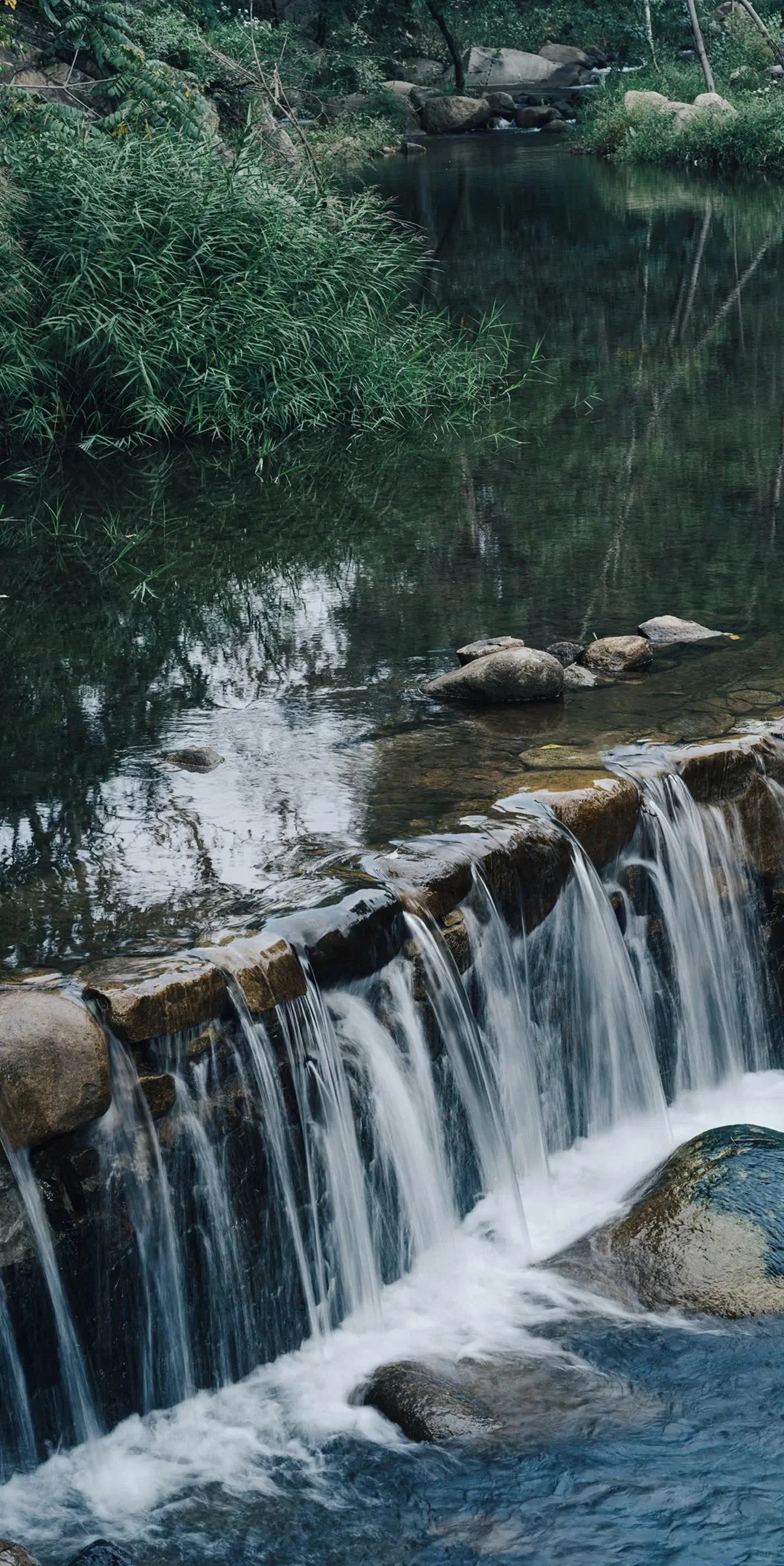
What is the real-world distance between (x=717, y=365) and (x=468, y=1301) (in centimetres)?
986

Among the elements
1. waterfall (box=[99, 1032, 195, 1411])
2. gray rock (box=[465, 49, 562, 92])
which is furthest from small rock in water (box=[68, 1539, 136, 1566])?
gray rock (box=[465, 49, 562, 92])

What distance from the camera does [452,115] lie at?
41062 mm

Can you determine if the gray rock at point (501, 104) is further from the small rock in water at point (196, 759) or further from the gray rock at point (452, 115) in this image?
the small rock in water at point (196, 759)

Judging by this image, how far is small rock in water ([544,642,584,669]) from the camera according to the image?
681cm

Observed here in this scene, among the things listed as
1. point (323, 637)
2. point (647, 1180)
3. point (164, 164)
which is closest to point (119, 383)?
point (164, 164)

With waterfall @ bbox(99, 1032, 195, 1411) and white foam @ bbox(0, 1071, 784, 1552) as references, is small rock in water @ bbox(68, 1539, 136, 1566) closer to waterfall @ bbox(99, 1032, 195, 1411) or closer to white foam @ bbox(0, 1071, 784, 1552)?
white foam @ bbox(0, 1071, 784, 1552)

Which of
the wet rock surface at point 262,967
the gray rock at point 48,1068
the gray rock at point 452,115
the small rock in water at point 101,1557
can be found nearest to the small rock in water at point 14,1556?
the small rock in water at point 101,1557

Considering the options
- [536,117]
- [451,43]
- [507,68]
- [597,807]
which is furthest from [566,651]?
[507,68]

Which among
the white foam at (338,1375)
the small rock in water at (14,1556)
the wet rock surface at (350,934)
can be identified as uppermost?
the wet rock surface at (350,934)

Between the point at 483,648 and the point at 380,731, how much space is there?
0.84m

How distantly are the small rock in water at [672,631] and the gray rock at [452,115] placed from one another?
3831 cm

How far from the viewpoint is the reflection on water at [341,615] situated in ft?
17.3

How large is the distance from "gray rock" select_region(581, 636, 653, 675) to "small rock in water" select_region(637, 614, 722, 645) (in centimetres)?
23

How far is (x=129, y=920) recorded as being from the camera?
15.5ft
